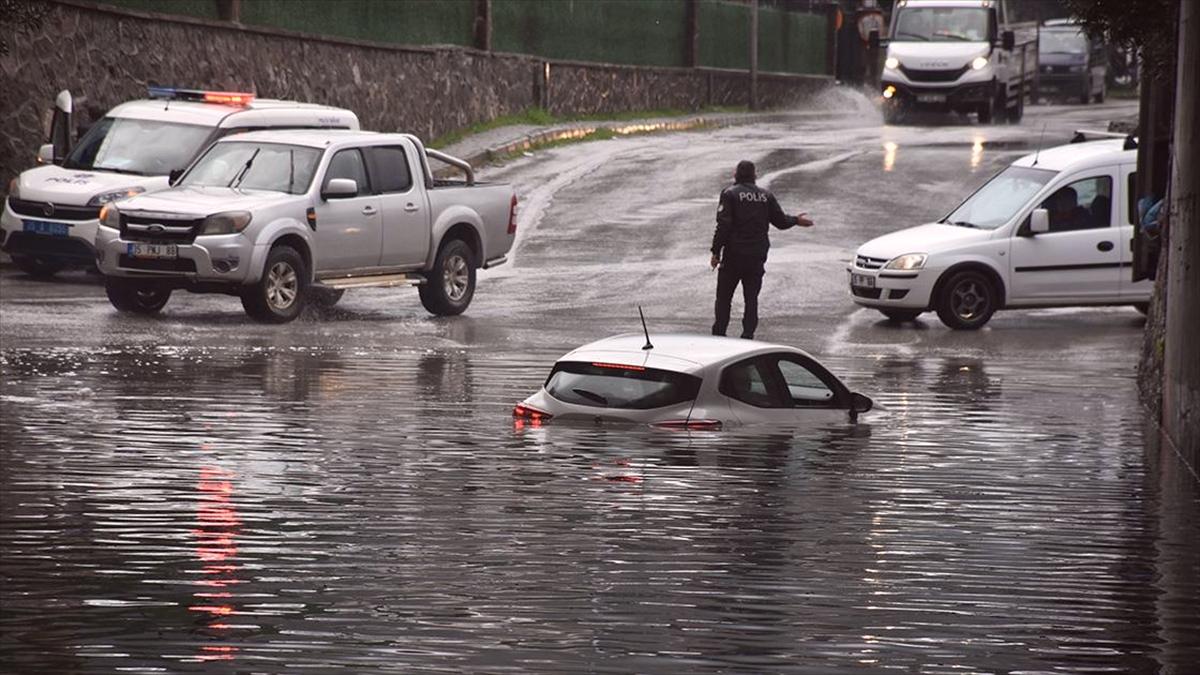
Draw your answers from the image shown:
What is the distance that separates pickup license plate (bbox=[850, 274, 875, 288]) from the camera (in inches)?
931

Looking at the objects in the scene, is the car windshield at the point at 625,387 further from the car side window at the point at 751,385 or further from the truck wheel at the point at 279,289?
the truck wheel at the point at 279,289

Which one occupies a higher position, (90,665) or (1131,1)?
(1131,1)

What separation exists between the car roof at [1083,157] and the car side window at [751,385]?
10547 millimetres

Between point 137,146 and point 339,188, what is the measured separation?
440cm

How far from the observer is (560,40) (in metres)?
47.1

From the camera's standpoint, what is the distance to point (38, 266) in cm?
2616

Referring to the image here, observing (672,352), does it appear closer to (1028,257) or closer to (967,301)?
(967,301)

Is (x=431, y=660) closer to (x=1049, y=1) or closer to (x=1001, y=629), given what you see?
(x=1001, y=629)

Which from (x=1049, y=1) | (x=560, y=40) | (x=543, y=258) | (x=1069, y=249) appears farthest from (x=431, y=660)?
(x=1049, y=1)

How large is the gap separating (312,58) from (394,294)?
9.60 metres

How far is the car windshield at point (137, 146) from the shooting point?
25625 millimetres

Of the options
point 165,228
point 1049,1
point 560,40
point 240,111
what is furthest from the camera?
point 1049,1

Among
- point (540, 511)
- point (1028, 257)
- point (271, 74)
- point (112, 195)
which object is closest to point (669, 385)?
point (540, 511)

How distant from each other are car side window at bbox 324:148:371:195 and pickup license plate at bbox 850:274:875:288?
499cm
